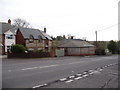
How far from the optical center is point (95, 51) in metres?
55.3

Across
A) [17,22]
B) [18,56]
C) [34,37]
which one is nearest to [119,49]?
[34,37]

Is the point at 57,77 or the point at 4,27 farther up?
the point at 4,27

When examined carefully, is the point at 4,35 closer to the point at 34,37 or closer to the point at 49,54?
the point at 34,37

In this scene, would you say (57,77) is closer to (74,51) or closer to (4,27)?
(4,27)

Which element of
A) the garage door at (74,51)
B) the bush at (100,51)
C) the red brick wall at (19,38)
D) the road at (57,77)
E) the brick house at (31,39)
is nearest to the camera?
the road at (57,77)

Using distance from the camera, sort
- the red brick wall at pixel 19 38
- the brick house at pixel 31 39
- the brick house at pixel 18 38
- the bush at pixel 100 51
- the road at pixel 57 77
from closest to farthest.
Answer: the road at pixel 57 77
the brick house at pixel 18 38
the brick house at pixel 31 39
the red brick wall at pixel 19 38
the bush at pixel 100 51

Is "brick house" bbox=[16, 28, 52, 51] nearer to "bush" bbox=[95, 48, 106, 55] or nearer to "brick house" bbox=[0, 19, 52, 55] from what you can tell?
"brick house" bbox=[0, 19, 52, 55]

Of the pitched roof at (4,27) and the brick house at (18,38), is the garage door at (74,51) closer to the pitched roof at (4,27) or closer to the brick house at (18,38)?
the brick house at (18,38)

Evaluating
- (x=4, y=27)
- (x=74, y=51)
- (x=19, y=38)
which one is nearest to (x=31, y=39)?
(x=19, y=38)

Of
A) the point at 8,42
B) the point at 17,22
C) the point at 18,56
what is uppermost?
the point at 17,22

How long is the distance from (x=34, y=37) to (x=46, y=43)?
5.80 meters

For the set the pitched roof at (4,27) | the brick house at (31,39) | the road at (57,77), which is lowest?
the road at (57,77)

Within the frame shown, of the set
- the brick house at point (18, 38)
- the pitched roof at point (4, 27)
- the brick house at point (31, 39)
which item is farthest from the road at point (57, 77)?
the pitched roof at point (4, 27)

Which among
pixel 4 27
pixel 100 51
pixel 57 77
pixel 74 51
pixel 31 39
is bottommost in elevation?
pixel 57 77
